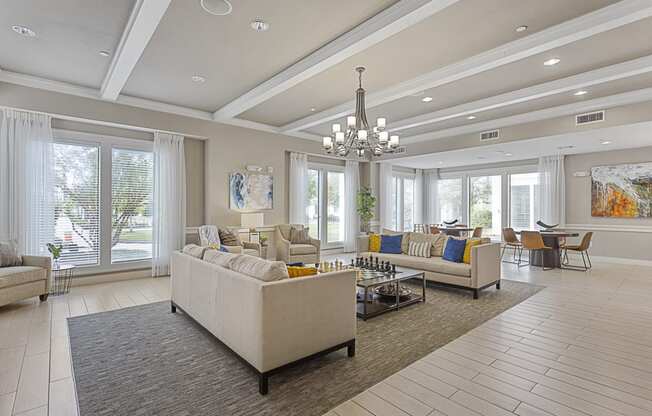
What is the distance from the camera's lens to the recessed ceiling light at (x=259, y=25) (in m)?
3.40

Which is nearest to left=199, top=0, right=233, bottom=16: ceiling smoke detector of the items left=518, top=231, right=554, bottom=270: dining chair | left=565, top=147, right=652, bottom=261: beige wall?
left=518, top=231, right=554, bottom=270: dining chair

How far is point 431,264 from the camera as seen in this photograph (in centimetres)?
513

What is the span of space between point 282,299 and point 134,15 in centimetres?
308

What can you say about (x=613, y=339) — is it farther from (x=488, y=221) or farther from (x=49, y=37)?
(x=488, y=221)

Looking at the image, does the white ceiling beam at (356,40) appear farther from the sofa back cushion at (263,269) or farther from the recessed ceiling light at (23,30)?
the recessed ceiling light at (23,30)

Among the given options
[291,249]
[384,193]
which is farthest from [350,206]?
[291,249]

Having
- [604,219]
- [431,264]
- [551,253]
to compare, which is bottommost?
[551,253]

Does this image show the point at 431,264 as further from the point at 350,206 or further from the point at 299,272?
the point at 350,206

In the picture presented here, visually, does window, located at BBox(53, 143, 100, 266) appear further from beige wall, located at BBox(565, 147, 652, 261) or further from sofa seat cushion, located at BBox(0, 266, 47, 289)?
beige wall, located at BBox(565, 147, 652, 261)

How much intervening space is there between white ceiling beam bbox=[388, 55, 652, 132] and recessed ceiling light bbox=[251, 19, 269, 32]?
405cm

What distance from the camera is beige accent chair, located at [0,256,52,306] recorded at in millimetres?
3957

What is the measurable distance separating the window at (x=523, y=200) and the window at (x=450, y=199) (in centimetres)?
167

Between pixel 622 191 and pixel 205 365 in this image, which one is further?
pixel 622 191

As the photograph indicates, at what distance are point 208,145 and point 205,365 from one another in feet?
16.4
